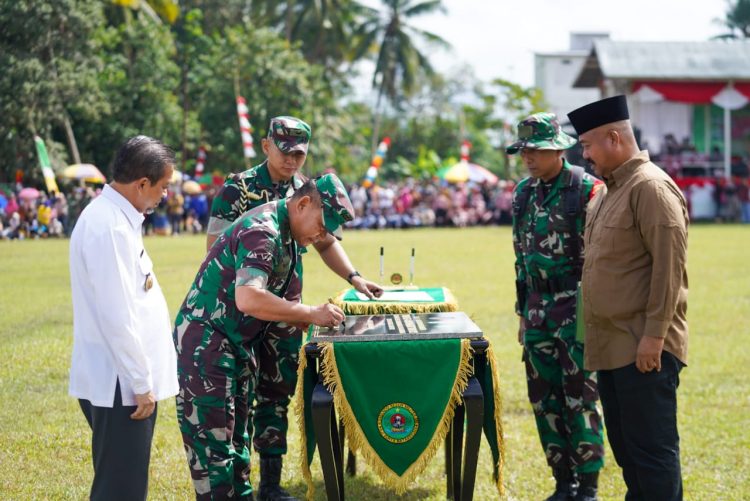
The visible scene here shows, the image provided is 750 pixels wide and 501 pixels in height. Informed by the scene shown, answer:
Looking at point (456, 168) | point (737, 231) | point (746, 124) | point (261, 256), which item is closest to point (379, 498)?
point (261, 256)

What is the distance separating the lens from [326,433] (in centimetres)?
409

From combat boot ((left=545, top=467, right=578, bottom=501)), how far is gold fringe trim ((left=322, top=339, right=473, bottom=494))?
112cm

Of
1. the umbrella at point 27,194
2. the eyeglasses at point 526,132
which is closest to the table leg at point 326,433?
the eyeglasses at point 526,132

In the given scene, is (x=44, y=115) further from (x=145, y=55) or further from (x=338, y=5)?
(x=338, y=5)

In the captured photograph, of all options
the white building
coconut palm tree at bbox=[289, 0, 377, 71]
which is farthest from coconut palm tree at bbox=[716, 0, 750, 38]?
coconut palm tree at bbox=[289, 0, 377, 71]

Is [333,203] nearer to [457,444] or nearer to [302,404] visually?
[302,404]

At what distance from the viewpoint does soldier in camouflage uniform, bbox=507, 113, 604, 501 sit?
193 inches

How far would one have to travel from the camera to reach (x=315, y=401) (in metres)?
4.11

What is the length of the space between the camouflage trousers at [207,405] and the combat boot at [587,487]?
2.16 meters

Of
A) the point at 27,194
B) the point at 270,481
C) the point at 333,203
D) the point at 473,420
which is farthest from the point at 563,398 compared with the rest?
the point at 27,194

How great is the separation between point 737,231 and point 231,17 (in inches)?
1167

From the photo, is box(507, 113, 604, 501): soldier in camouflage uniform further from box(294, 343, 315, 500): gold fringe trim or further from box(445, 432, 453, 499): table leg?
box(294, 343, 315, 500): gold fringe trim

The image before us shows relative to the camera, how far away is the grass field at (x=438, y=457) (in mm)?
5188

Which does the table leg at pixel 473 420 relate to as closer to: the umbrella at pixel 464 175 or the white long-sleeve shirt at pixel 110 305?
the white long-sleeve shirt at pixel 110 305
